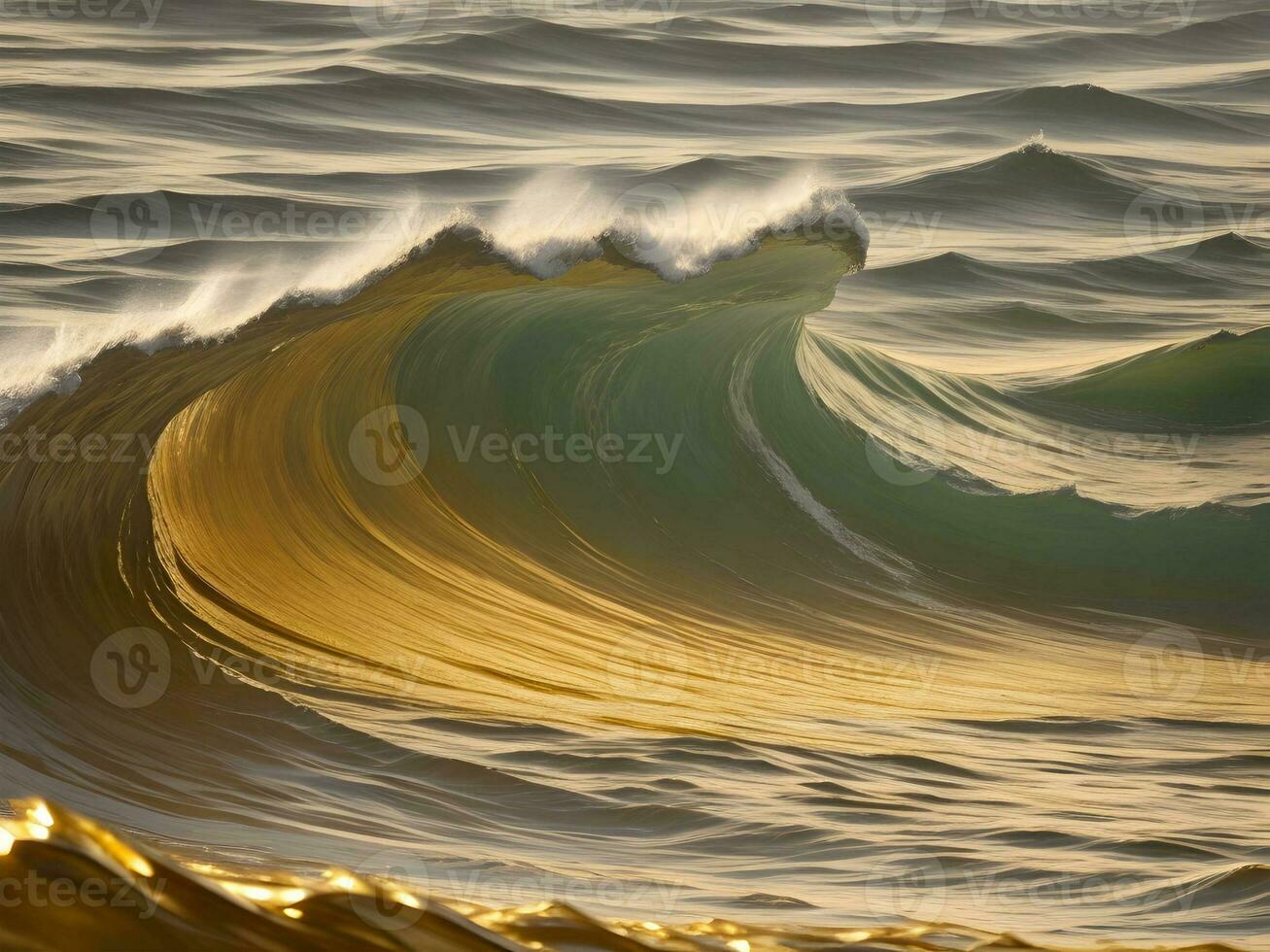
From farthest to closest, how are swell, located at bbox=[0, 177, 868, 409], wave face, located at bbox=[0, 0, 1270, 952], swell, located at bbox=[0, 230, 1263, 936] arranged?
swell, located at bbox=[0, 177, 868, 409] < swell, located at bbox=[0, 230, 1263, 936] < wave face, located at bbox=[0, 0, 1270, 952]

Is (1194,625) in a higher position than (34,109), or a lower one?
lower

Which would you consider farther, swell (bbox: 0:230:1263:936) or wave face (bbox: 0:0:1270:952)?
swell (bbox: 0:230:1263:936)

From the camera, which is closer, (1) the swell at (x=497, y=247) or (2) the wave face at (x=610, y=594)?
(2) the wave face at (x=610, y=594)

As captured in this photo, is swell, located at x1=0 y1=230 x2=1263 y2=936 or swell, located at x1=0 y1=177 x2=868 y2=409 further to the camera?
swell, located at x1=0 y1=177 x2=868 y2=409

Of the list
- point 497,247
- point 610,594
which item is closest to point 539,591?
point 610,594

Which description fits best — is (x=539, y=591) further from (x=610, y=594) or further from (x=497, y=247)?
(x=497, y=247)

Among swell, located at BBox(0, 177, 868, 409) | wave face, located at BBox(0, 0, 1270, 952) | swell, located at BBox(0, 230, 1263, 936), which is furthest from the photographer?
swell, located at BBox(0, 177, 868, 409)

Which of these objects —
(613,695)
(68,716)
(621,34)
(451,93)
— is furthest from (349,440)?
(621,34)

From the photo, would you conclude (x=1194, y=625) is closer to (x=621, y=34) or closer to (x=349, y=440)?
(x=349, y=440)
